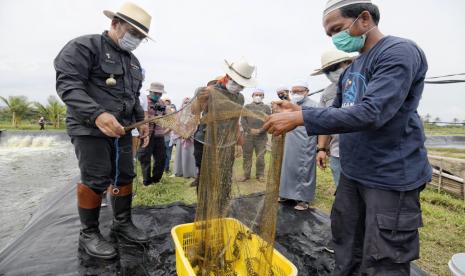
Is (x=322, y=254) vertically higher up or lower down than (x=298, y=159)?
lower down

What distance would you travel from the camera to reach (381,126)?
1664mm

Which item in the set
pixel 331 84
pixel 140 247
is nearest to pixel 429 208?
pixel 331 84

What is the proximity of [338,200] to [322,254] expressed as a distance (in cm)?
104

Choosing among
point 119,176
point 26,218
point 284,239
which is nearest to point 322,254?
point 284,239

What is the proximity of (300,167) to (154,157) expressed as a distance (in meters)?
2.92

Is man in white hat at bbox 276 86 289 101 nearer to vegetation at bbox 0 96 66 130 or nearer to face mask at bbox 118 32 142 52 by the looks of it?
face mask at bbox 118 32 142 52

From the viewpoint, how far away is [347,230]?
2137 mm

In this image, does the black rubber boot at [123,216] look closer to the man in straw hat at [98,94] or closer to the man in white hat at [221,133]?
the man in straw hat at [98,94]

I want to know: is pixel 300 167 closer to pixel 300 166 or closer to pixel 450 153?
pixel 300 166

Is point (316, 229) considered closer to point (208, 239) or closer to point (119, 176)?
point (208, 239)

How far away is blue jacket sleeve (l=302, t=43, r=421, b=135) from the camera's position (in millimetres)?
1548

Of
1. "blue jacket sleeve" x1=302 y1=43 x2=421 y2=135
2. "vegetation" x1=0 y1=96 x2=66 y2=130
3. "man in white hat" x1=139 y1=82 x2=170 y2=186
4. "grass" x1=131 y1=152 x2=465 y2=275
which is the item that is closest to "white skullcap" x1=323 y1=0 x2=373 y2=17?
"blue jacket sleeve" x1=302 y1=43 x2=421 y2=135

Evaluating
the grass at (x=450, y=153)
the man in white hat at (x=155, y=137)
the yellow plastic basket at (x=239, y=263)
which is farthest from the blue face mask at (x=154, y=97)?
the grass at (x=450, y=153)

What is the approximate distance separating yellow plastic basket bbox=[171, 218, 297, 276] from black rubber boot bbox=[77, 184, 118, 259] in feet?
2.21
